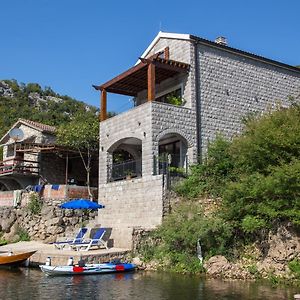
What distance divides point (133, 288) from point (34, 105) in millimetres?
64190

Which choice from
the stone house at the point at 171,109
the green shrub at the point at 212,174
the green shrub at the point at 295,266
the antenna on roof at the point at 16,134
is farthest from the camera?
the antenna on roof at the point at 16,134

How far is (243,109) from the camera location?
81.4 ft

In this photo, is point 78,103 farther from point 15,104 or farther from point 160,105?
point 160,105

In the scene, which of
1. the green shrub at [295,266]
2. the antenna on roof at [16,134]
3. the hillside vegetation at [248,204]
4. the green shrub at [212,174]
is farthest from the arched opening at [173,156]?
the antenna on roof at [16,134]

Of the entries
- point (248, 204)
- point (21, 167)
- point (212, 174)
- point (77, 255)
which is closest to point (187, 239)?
point (248, 204)

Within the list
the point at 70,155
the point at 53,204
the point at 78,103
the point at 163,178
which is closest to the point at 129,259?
the point at 163,178

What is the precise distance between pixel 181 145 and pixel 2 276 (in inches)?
426

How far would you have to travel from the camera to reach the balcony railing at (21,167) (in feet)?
100

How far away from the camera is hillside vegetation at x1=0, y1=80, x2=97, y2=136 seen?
5959cm

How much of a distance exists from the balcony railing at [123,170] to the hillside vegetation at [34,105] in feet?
102

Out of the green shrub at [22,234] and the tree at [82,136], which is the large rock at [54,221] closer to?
the green shrub at [22,234]

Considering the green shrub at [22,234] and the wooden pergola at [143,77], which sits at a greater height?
the wooden pergola at [143,77]

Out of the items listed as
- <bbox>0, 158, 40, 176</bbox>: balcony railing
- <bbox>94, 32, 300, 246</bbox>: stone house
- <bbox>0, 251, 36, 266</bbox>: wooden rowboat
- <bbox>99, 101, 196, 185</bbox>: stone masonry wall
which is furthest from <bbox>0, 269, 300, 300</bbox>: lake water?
<bbox>0, 158, 40, 176</bbox>: balcony railing

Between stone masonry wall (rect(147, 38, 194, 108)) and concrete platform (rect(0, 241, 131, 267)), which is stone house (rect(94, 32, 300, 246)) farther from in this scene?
concrete platform (rect(0, 241, 131, 267))
